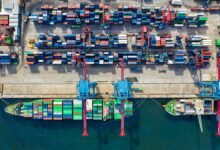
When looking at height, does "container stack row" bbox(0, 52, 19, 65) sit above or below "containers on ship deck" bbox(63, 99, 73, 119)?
above

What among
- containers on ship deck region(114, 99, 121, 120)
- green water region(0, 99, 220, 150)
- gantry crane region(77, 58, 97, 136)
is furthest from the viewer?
green water region(0, 99, 220, 150)

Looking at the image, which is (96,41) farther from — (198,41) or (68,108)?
(198,41)

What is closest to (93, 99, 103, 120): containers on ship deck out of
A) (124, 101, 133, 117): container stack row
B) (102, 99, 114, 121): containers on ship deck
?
(102, 99, 114, 121): containers on ship deck

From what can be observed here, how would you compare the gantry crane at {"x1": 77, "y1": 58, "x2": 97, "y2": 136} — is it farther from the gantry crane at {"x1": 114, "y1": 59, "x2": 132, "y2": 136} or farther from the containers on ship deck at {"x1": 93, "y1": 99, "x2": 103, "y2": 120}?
the gantry crane at {"x1": 114, "y1": 59, "x2": 132, "y2": 136}

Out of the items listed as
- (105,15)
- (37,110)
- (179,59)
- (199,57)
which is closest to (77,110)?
(37,110)

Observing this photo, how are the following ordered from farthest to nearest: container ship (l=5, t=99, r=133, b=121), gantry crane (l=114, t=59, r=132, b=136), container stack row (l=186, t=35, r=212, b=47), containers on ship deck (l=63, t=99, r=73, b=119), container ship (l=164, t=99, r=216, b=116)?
1. container ship (l=164, t=99, r=216, b=116)
2. container stack row (l=186, t=35, r=212, b=47)
3. containers on ship deck (l=63, t=99, r=73, b=119)
4. container ship (l=5, t=99, r=133, b=121)
5. gantry crane (l=114, t=59, r=132, b=136)

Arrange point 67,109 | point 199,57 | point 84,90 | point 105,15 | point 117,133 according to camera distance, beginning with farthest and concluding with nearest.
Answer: point 117,133, point 199,57, point 67,109, point 105,15, point 84,90

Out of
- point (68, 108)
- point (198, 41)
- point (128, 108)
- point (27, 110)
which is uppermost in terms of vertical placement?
point (198, 41)

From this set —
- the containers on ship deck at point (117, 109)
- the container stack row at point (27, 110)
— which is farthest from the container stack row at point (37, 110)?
the containers on ship deck at point (117, 109)
